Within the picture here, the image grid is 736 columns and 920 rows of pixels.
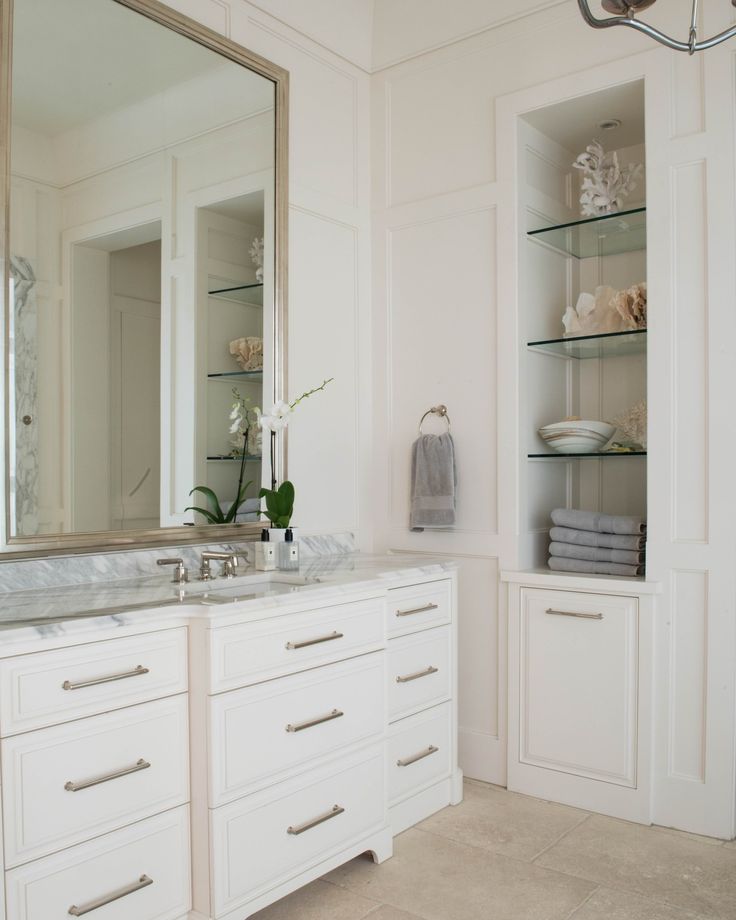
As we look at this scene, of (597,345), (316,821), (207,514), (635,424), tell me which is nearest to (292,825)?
(316,821)

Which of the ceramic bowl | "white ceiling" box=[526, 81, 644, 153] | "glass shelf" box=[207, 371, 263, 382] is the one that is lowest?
the ceramic bowl

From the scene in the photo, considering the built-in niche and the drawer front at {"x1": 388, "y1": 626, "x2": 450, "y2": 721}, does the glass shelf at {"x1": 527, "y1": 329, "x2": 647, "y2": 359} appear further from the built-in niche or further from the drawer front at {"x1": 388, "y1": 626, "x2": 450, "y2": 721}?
the drawer front at {"x1": 388, "y1": 626, "x2": 450, "y2": 721}

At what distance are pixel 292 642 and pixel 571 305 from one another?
1.87m

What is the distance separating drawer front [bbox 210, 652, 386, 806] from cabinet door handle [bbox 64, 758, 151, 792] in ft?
0.52

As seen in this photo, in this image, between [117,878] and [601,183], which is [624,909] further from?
[601,183]

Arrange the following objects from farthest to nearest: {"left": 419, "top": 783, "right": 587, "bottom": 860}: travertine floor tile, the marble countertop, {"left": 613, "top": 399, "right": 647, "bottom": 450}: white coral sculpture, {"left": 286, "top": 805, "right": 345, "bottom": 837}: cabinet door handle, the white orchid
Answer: {"left": 613, "top": 399, "right": 647, "bottom": 450}: white coral sculpture, the white orchid, {"left": 419, "top": 783, "right": 587, "bottom": 860}: travertine floor tile, {"left": 286, "top": 805, "right": 345, "bottom": 837}: cabinet door handle, the marble countertop

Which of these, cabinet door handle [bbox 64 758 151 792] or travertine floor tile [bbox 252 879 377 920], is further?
travertine floor tile [bbox 252 879 377 920]

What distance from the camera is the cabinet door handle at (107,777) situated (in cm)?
168

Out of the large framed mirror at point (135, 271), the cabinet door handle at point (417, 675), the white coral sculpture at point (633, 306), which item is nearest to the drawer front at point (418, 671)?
the cabinet door handle at point (417, 675)

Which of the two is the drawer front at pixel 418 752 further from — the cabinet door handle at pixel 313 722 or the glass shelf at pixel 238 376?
the glass shelf at pixel 238 376

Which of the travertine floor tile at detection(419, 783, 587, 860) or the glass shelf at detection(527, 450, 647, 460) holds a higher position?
the glass shelf at detection(527, 450, 647, 460)

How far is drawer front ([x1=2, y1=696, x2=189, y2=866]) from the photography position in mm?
1596

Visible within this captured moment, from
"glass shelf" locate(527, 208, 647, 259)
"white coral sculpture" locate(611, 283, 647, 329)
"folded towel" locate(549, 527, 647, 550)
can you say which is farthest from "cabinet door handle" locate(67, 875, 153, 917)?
"glass shelf" locate(527, 208, 647, 259)

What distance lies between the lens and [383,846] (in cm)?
240
